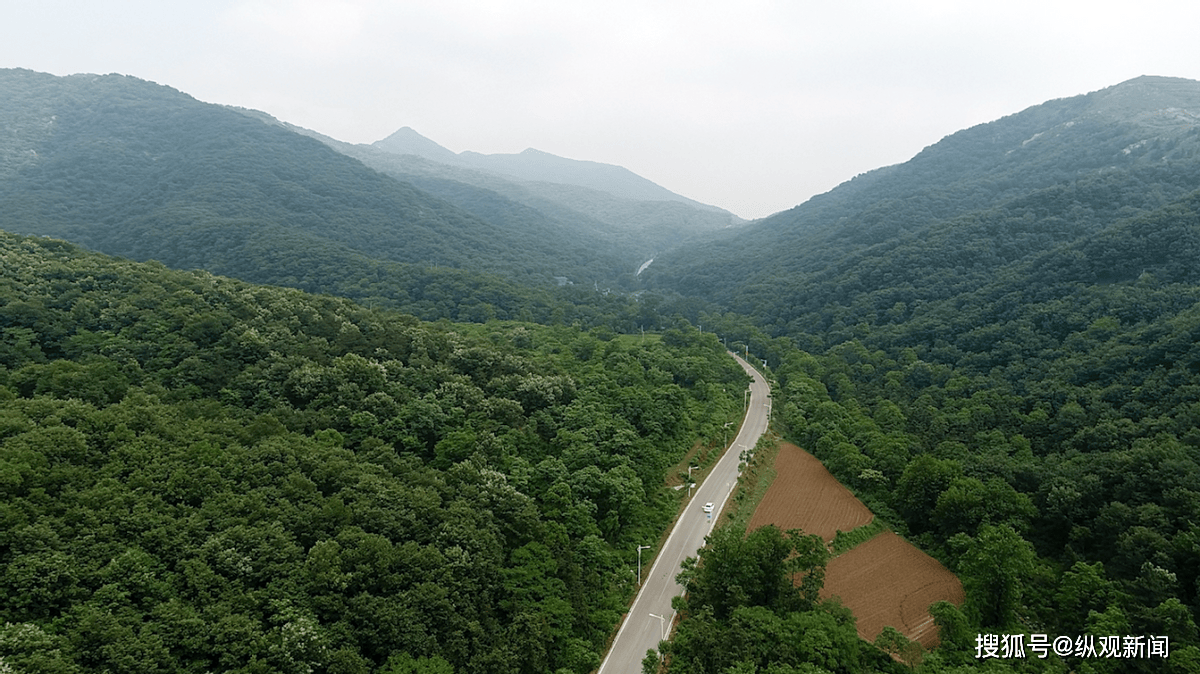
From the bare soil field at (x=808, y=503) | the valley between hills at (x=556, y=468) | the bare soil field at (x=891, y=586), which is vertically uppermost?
the valley between hills at (x=556, y=468)

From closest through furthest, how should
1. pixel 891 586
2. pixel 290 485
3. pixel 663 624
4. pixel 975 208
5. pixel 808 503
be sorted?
pixel 290 485
pixel 663 624
pixel 891 586
pixel 808 503
pixel 975 208

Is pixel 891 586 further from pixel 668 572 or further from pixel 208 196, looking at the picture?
pixel 208 196

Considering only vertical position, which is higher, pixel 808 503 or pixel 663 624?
pixel 808 503

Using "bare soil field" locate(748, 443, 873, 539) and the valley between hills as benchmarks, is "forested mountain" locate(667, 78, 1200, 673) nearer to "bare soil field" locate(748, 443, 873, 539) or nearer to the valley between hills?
the valley between hills

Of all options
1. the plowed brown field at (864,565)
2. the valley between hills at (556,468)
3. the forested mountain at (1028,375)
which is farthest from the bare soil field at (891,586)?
the forested mountain at (1028,375)

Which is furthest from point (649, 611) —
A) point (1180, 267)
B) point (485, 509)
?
point (1180, 267)

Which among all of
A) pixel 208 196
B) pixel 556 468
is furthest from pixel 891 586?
pixel 208 196

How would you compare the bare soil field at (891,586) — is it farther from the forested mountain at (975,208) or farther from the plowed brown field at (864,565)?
the forested mountain at (975,208)
